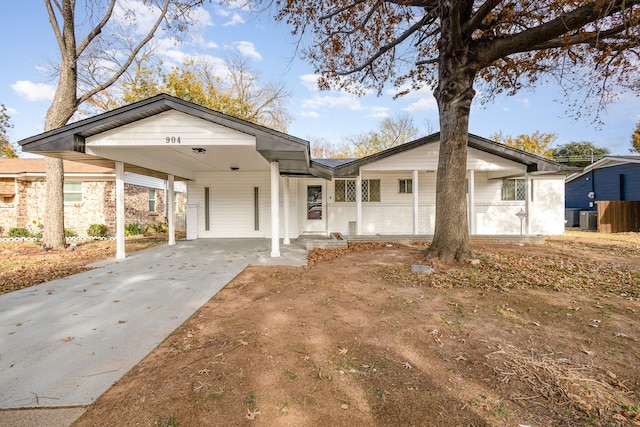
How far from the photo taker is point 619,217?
15078 millimetres

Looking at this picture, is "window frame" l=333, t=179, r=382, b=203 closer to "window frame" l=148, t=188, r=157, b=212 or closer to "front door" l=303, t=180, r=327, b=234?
"front door" l=303, t=180, r=327, b=234

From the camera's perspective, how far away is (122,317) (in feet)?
12.6

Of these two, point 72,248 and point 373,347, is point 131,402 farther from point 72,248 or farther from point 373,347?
point 72,248

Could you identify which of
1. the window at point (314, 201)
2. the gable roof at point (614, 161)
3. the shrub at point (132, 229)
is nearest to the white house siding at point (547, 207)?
the gable roof at point (614, 161)

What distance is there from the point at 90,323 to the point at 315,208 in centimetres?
1002

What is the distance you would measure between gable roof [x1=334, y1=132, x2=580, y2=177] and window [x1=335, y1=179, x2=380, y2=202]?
2.13 meters

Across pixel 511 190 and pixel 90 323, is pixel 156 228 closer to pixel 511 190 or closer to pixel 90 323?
pixel 90 323

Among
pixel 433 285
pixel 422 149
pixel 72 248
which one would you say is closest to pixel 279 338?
pixel 433 285

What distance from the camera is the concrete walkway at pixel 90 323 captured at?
2.37 m

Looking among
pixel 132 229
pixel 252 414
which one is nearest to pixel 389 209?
pixel 252 414

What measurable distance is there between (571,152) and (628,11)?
40810mm

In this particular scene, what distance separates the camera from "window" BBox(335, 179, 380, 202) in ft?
43.5

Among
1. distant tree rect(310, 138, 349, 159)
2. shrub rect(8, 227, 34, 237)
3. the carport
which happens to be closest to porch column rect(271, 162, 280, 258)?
the carport

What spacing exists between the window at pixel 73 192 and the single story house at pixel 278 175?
694cm
